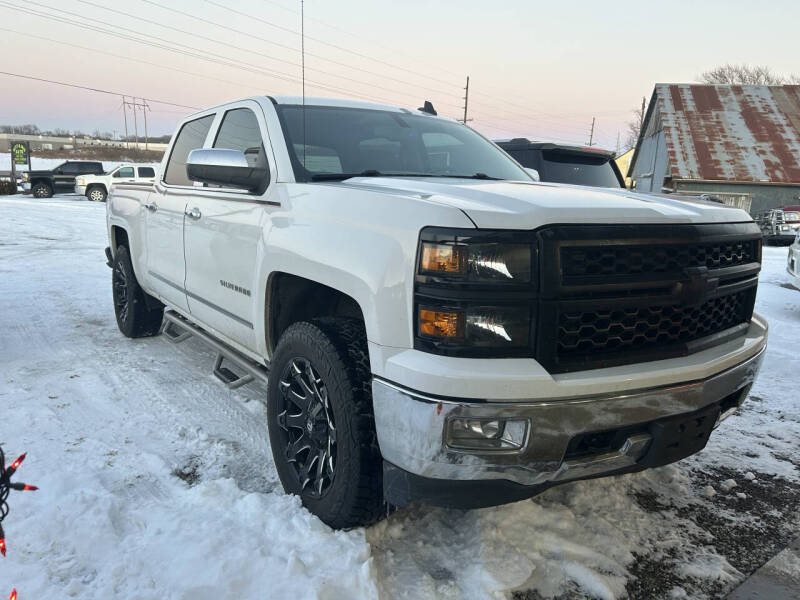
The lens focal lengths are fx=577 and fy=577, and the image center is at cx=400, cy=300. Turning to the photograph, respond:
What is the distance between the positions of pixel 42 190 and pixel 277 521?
2928 centimetres

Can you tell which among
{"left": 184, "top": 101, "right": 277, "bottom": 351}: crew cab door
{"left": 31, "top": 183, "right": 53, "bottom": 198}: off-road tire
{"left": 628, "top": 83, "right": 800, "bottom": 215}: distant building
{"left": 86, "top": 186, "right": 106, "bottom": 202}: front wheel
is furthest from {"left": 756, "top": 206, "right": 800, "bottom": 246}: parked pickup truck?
{"left": 31, "top": 183, "right": 53, "bottom": 198}: off-road tire

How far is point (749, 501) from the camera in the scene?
277 centimetres

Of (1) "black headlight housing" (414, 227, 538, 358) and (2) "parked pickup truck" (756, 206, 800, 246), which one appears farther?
(2) "parked pickup truck" (756, 206, 800, 246)

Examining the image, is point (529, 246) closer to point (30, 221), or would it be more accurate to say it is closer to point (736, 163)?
point (30, 221)

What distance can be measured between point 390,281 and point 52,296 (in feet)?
20.7

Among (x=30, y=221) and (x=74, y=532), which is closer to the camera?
(x=74, y=532)

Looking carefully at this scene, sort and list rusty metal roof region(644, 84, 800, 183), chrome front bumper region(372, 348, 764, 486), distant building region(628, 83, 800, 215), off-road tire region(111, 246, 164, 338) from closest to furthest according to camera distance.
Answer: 1. chrome front bumper region(372, 348, 764, 486)
2. off-road tire region(111, 246, 164, 338)
3. distant building region(628, 83, 800, 215)
4. rusty metal roof region(644, 84, 800, 183)

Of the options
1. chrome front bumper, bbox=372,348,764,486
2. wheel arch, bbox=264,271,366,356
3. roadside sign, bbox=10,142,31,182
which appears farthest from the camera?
roadside sign, bbox=10,142,31,182

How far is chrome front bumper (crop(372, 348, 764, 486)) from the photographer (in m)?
1.78

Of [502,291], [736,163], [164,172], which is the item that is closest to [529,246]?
[502,291]

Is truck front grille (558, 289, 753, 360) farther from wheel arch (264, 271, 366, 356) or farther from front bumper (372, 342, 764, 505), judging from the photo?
wheel arch (264, 271, 366, 356)

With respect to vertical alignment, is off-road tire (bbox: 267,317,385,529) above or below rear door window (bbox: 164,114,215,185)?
below

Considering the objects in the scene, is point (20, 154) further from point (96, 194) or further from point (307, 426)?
point (307, 426)

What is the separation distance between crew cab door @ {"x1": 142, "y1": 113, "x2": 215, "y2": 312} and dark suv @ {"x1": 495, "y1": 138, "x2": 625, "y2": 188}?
4390 mm
